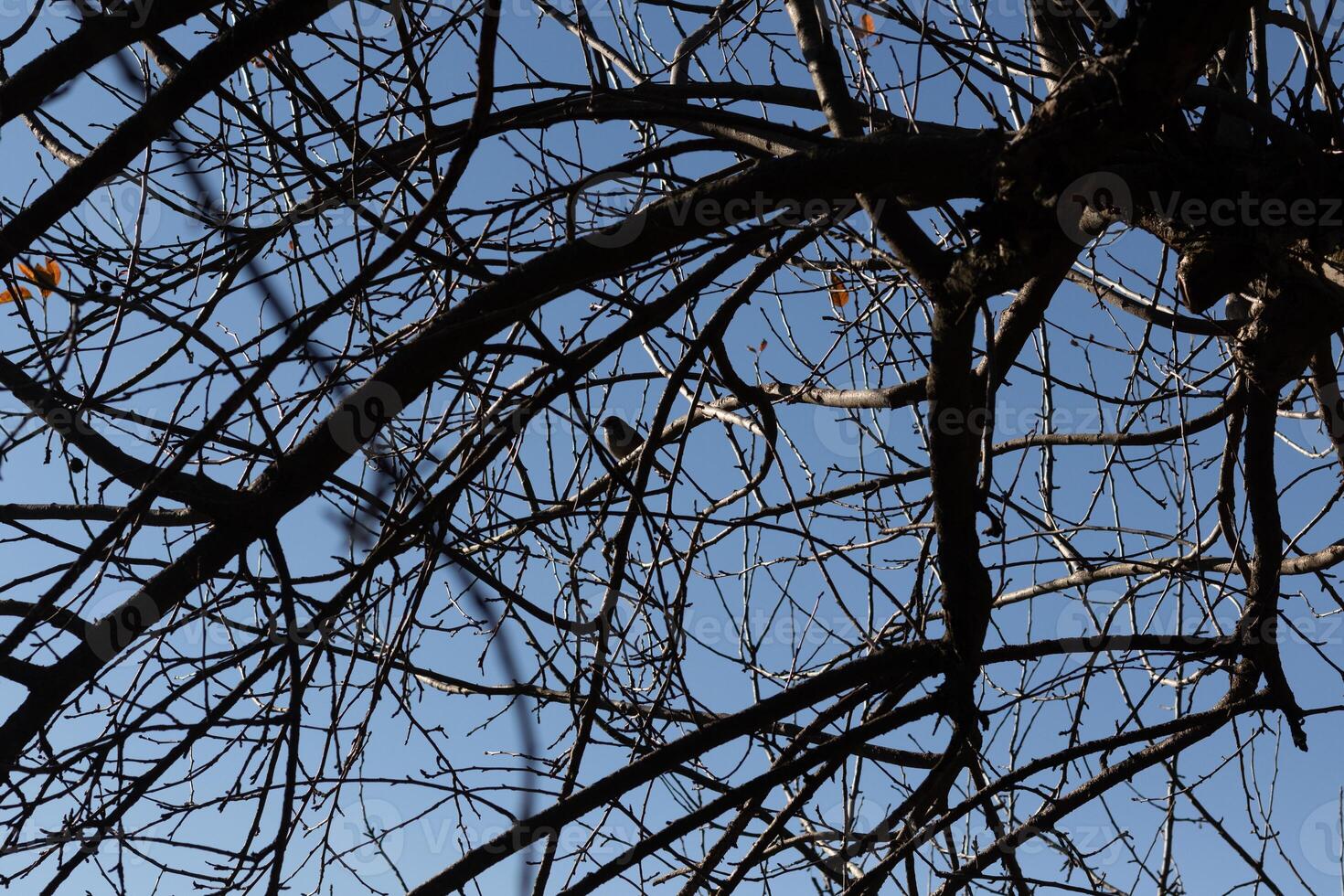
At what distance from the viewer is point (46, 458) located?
7.49 feet

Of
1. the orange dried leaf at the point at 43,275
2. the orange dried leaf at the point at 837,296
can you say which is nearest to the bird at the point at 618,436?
the orange dried leaf at the point at 837,296

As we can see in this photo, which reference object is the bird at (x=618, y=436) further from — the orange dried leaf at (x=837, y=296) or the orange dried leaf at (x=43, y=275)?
the orange dried leaf at (x=43, y=275)

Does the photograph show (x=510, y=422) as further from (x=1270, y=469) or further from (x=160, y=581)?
(x=1270, y=469)

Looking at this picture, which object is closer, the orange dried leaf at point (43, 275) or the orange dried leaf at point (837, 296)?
the orange dried leaf at point (43, 275)

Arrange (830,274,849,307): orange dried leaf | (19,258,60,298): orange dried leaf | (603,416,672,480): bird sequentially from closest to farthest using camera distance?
(19,258,60,298): orange dried leaf
(830,274,849,307): orange dried leaf
(603,416,672,480): bird

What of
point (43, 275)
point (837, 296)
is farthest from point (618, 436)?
point (43, 275)

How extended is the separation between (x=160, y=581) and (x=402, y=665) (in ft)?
1.85

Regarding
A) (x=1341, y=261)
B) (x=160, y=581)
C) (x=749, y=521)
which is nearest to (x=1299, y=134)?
(x=1341, y=261)

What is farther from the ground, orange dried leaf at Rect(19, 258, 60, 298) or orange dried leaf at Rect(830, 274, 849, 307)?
orange dried leaf at Rect(830, 274, 849, 307)

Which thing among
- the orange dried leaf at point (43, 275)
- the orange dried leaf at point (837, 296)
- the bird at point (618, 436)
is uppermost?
the orange dried leaf at point (837, 296)

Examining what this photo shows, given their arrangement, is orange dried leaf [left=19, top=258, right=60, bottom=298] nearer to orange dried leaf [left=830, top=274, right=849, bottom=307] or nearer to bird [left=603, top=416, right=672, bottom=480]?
bird [left=603, top=416, right=672, bottom=480]

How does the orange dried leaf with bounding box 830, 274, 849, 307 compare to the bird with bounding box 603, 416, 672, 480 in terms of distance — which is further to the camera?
the bird with bounding box 603, 416, 672, 480

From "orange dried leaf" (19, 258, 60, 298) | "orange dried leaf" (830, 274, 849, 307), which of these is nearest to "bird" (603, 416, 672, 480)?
"orange dried leaf" (830, 274, 849, 307)

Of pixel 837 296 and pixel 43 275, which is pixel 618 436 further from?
pixel 43 275
